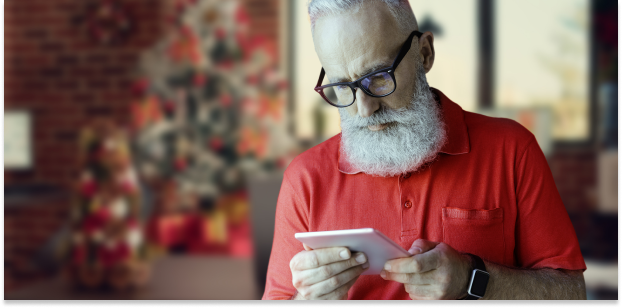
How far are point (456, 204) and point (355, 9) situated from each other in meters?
0.51

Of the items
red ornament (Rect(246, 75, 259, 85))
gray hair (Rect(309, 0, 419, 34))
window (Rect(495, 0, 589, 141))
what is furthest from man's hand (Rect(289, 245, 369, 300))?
window (Rect(495, 0, 589, 141))

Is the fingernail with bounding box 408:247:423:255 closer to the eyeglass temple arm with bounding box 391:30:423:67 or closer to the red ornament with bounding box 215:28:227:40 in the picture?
the eyeglass temple arm with bounding box 391:30:423:67

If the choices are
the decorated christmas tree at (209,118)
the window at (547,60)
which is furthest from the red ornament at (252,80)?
the window at (547,60)

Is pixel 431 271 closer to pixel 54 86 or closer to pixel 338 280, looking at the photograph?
pixel 338 280

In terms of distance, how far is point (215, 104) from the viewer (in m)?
3.63

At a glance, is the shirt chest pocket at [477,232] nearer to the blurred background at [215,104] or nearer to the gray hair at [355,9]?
the gray hair at [355,9]

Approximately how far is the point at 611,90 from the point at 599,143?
409 millimetres

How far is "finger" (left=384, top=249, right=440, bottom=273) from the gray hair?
0.54 metres

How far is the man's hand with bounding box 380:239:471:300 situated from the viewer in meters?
0.94

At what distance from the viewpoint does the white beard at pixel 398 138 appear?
1220 mm

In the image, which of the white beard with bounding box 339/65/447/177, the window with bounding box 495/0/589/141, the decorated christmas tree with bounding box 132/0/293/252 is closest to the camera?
the white beard with bounding box 339/65/447/177

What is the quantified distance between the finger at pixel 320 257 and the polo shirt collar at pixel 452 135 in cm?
33

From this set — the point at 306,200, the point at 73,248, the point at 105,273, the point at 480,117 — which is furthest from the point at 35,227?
the point at 480,117

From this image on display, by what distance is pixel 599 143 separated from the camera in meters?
3.87
